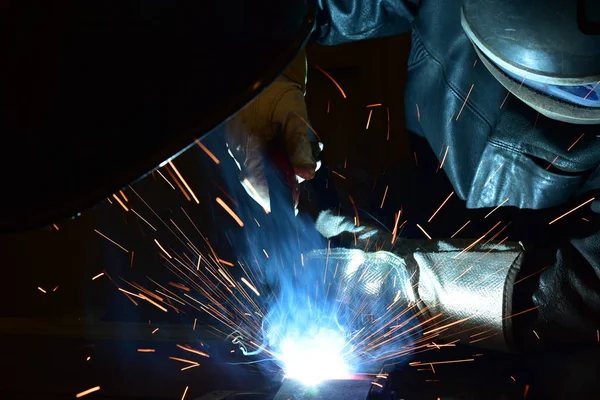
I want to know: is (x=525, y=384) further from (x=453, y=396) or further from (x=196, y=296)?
(x=196, y=296)

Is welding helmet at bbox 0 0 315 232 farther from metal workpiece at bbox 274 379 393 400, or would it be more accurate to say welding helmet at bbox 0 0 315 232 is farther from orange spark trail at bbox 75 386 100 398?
orange spark trail at bbox 75 386 100 398

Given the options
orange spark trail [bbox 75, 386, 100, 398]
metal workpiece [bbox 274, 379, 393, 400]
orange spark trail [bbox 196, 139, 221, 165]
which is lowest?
metal workpiece [bbox 274, 379, 393, 400]

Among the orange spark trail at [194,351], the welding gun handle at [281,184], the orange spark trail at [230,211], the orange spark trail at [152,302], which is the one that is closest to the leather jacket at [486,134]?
the welding gun handle at [281,184]

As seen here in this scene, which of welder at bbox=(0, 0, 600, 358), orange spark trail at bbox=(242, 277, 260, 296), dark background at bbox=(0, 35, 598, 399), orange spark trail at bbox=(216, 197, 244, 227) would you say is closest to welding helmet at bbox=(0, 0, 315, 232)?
welder at bbox=(0, 0, 600, 358)

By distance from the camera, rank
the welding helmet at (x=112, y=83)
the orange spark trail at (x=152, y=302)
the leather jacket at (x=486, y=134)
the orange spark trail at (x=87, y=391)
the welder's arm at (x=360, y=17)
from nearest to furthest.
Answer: the welding helmet at (x=112, y=83) → the leather jacket at (x=486, y=134) → the welder's arm at (x=360, y=17) → the orange spark trail at (x=87, y=391) → the orange spark trail at (x=152, y=302)

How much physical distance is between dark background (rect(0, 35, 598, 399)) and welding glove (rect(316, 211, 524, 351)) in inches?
6.5

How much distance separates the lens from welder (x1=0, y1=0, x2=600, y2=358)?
0.54 m

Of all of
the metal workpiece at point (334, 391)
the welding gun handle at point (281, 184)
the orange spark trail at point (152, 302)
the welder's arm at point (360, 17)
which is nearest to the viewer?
the metal workpiece at point (334, 391)

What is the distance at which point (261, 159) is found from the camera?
1884 mm

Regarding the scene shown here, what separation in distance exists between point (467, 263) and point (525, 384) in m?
0.37

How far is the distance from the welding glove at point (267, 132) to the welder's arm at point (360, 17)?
1.20ft

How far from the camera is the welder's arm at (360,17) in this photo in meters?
2.11

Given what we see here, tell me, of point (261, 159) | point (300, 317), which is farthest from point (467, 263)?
point (261, 159)

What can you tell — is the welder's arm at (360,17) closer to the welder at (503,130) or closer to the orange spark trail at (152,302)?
the welder at (503,130)
